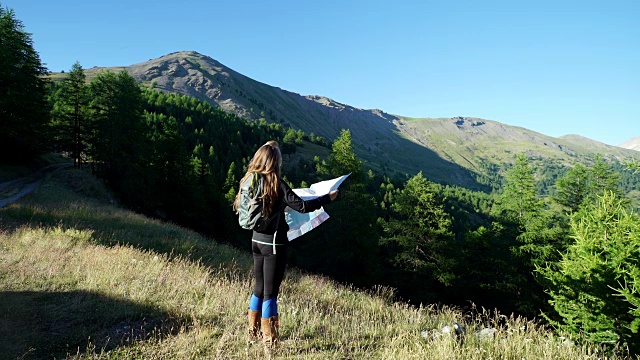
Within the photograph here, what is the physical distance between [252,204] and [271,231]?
0.44 m

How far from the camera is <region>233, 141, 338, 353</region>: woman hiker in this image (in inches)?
169

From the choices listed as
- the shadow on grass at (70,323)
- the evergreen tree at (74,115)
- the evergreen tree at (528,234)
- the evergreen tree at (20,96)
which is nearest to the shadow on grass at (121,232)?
the shadow on grass at (70,323)

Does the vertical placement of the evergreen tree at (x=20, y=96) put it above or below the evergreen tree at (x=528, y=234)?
above

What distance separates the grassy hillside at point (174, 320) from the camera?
175 inches

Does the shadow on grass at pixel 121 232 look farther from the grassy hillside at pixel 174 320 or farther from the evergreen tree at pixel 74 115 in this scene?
the evergreen tree at pixel 74 115

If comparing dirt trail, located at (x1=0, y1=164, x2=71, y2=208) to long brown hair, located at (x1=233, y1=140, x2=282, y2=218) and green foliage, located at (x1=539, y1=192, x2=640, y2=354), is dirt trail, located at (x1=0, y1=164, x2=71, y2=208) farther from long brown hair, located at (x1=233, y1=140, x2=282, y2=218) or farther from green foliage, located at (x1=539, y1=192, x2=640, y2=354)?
green foliage, located at (x1=539, y1=192, x2=640, y2=354)

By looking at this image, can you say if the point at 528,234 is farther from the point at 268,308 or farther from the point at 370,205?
the point at 268,308

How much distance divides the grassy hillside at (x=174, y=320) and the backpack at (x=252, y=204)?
5.45 feet

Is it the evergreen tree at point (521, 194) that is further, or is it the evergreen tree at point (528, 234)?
the evergreen tree at point (521, 194)

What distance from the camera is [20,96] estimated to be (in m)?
28.6

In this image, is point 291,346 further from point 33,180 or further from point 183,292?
point 33,180

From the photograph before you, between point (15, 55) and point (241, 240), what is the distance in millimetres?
28578

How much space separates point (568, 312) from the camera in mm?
14469

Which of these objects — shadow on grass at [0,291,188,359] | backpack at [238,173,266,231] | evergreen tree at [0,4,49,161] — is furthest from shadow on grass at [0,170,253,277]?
evergreen tree at [0,4,49,161]
